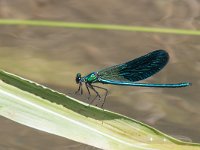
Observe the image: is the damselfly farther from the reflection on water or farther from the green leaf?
the green leaf

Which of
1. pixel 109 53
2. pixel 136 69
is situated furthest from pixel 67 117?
pixel 109 53

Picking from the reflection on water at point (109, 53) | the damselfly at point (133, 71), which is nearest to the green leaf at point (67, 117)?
the damselfly at point (133, 71)

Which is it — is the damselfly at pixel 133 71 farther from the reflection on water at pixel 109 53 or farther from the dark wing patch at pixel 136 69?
the reflection on water at pixel 109 53

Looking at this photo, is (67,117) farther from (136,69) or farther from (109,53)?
(109,53)

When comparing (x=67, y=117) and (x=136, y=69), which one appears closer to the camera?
(x=67, y=117)

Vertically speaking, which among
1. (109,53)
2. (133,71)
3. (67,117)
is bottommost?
(67,117)

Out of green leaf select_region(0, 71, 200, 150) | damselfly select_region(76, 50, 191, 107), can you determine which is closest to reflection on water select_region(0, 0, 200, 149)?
damselfly select_region(76, 50, 191, 107)
